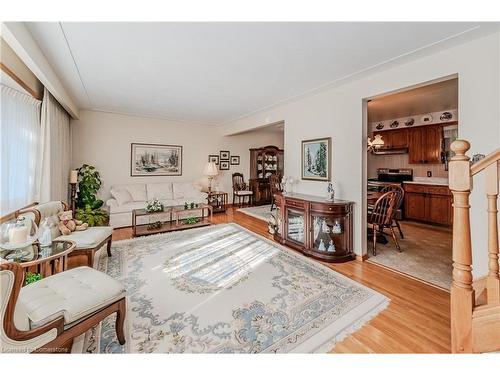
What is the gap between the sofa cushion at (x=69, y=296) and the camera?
134 centimetres

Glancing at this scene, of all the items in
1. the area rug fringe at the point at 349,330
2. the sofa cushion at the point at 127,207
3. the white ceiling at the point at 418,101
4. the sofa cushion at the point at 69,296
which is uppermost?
the white ceiling at the point at 418,101

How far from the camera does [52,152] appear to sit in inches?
145

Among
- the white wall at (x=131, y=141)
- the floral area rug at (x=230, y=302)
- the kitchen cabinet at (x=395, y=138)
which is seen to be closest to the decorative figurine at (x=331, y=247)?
the floral area rug at (x=230, y=302)

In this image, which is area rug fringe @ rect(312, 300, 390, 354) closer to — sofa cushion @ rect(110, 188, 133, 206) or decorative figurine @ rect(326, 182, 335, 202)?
decorative figurine @ rect(326, 182, 335, 202)

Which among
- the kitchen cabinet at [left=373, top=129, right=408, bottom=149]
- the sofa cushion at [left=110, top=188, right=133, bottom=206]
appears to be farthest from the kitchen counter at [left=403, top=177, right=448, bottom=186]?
the sofa cushion at [left=110, top=188, right=133, bottom=206]

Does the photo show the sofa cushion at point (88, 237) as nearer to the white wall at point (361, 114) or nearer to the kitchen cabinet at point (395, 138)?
the white wall at point (361, 114)

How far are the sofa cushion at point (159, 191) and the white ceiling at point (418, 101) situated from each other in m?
5.05

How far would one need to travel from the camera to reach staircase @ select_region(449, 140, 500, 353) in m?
1.24

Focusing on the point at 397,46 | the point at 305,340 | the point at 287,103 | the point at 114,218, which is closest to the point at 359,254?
the point at 305,340

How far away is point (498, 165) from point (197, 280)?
106 inches

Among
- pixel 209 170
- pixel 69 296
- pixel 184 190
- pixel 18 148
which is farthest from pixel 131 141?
pixel 69 296

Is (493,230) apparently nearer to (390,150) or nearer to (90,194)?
(390,150)

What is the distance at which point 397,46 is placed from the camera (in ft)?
7.54

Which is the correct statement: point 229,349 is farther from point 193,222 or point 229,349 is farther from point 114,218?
point 114,218
